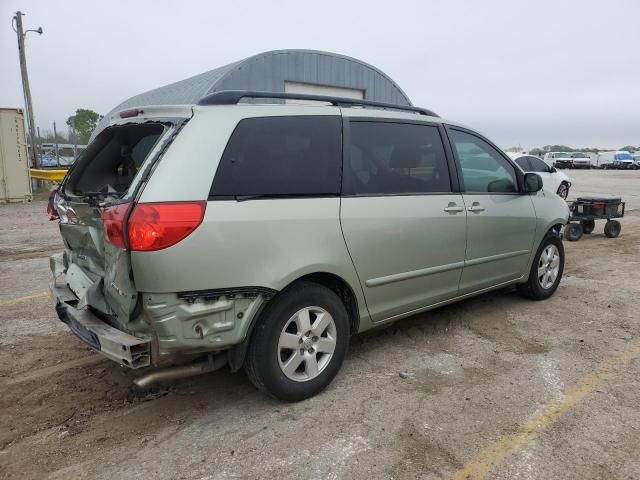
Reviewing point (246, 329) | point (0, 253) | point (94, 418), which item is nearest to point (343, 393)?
point (246, 329)

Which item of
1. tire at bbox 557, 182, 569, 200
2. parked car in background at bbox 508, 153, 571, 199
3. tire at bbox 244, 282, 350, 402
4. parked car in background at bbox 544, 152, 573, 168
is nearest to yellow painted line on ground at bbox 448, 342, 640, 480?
tire at bbox 244, 282, 350, 402

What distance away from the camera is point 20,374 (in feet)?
11.4

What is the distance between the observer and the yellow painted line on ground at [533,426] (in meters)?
2.45

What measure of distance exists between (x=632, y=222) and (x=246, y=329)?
12.0 meters

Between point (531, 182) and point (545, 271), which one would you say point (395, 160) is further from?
point (545, 271)

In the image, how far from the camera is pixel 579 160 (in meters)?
47.2

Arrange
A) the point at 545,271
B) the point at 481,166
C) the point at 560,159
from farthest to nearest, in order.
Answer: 1. the point at 560,159
2. the point at 545,271
3. the point at 481,166

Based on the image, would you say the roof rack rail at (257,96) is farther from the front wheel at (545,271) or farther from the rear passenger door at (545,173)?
the rear passenger door at (545,173)

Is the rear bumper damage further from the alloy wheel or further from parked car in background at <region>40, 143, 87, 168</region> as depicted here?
parked car in background at <region>40, 143, 87, 168</region>

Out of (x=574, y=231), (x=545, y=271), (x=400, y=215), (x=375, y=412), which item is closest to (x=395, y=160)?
(x=400, y=215)

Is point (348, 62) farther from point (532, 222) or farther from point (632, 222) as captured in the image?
point (532, 222)

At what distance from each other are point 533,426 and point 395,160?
6.38 ft

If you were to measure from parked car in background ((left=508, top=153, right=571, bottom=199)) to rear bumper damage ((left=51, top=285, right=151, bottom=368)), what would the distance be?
14736mm

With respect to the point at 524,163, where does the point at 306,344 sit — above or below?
below
